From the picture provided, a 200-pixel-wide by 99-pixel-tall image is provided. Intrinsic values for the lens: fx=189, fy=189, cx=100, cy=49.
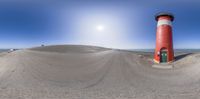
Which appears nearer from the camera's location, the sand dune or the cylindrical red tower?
the sand dune

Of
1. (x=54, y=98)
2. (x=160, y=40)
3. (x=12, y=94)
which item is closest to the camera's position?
(x=54, y=98)

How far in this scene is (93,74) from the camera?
1468 centimetres

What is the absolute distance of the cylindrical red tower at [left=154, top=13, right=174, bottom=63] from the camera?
19188mm

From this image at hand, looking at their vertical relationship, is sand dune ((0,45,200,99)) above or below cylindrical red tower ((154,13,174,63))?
below

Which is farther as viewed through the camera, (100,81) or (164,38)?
(164,38)

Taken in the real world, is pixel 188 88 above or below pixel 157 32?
below

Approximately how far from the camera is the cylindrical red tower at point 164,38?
19.2 m

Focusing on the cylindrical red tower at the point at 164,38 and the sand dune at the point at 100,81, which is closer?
the sand dune at the point at 100,81

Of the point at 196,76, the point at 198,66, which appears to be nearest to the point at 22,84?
the point at 196,76

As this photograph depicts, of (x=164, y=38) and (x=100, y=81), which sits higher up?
(x=164, y=38)

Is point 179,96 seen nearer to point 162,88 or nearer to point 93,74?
point 162,88

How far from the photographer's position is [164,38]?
19281mm

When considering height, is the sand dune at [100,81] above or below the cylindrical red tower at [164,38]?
below

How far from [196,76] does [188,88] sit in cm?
295
